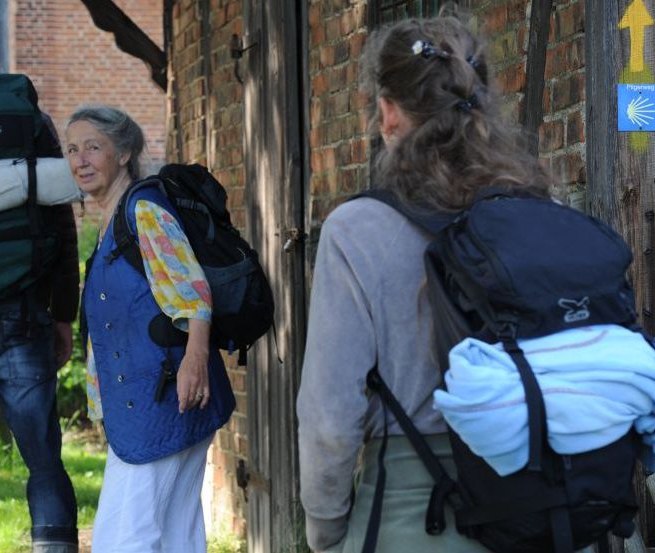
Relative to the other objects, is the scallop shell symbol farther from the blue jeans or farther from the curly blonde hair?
the blue jeans

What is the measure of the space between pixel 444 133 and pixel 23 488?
24.2 feet

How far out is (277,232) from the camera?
6.29 meters

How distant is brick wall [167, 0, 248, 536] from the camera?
282 inches

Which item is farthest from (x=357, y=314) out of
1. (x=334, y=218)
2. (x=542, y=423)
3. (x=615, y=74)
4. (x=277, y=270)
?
(x=277, y=270)

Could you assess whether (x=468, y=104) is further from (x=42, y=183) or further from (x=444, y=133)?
(x=42, y=183)

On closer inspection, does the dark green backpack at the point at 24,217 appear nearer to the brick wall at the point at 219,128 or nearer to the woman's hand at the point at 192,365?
the woman's hand at the point at 192,365

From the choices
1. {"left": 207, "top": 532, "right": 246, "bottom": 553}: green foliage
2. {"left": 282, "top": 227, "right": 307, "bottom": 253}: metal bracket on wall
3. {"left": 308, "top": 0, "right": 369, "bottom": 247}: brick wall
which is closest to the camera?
{"left": 308, "top": 0, "right": 369, "bottom": 247}: brick wall

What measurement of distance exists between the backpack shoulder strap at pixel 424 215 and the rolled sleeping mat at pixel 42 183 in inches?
107

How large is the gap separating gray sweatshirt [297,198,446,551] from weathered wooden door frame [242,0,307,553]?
346 cm

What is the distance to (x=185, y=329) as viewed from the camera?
14.2 feet

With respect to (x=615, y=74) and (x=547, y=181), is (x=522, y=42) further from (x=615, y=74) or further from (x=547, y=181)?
(x=547, y=181)

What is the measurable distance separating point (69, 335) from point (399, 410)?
130 inches

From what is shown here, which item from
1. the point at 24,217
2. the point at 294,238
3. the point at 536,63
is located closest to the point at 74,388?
the point at 294,238

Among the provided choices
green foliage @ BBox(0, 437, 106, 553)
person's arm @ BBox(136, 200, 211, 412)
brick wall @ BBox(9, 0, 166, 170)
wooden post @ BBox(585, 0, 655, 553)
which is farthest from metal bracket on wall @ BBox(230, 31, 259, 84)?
brick wall @ BBox(9, 0, 166, 170)
